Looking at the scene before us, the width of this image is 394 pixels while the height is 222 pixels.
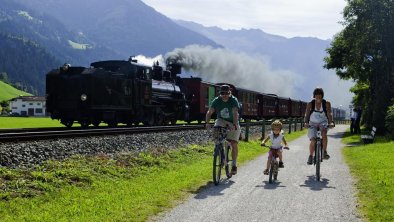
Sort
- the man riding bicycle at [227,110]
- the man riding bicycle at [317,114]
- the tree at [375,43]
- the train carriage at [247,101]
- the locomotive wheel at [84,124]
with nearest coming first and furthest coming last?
the man riding bicycle at [227,110], the man riding bicycle at [317,114], the locomotive wheel at [84,124], the tree at [375,43], the train carriage at [247,101]

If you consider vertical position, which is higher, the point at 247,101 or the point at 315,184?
the point at 247,101

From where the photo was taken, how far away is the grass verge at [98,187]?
24.1ft

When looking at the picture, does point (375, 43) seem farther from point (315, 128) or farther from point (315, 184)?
point (315, 184)

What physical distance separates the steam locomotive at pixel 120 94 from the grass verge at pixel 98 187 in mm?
9454

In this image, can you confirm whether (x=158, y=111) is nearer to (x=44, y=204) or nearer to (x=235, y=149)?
(x=235, y=149)

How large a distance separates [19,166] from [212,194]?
454cm

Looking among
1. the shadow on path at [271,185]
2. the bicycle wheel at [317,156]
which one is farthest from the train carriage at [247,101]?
the shadow on path at [271,185]

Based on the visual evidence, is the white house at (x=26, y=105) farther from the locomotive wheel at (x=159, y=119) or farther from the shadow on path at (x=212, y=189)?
the shadow on path at (x=212, y=189)

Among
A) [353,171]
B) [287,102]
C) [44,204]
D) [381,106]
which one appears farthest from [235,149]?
[287,102]

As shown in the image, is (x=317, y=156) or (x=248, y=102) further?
(x=248, y=102)

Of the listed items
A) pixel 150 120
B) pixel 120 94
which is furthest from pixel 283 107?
pixel 120 94

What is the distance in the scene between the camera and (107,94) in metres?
23.2

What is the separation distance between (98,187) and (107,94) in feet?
45.7

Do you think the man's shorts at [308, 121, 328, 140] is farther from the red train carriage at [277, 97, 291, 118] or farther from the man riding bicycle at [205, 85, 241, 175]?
the red train carriage at [277, 97, 291, 118]
